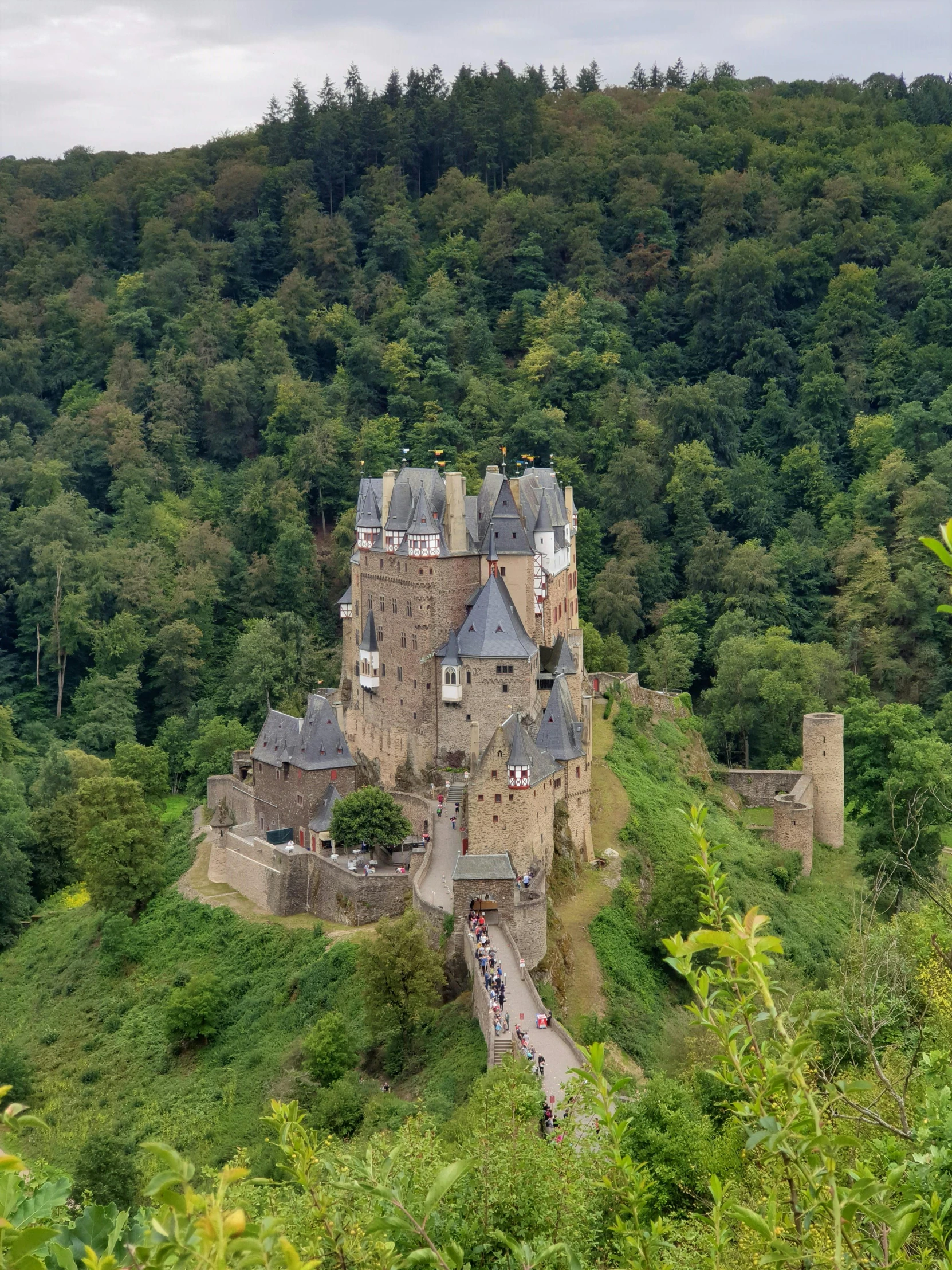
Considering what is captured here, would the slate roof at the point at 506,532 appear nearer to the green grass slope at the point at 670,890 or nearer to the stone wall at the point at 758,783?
the green grass slope at the point at 670,890

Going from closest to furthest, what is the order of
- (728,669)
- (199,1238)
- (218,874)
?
(199,1238)
(218,874)
(728,669)

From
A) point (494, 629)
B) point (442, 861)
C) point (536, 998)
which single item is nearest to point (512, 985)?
point (536, 998)

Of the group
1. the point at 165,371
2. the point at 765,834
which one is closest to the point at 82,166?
the point at 165,371

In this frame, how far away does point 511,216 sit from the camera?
103875 mm

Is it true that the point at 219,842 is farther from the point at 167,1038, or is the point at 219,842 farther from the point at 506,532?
the point at 506,532

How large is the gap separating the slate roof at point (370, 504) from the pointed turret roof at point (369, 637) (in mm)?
3025

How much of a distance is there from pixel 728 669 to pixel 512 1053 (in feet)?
123

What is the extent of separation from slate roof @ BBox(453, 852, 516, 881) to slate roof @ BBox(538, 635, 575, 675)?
10.5m

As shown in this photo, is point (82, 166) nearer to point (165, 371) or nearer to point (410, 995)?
point (165, 371)

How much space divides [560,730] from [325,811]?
882 centimetres

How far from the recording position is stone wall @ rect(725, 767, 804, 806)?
61688 mm

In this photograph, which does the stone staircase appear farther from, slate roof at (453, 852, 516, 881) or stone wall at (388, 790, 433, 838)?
stone wall at (388, 790, 433, 838)

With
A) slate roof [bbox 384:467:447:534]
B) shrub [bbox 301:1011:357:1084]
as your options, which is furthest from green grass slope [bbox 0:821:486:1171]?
slate roof [bbox 384:467:447:534]

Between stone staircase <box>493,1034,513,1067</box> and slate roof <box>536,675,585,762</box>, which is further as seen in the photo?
slate roof <box>536,675,585,762</box>
